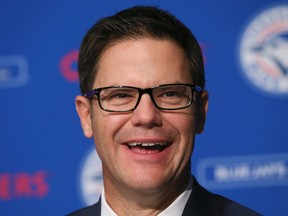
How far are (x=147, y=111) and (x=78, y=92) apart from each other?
144 cm

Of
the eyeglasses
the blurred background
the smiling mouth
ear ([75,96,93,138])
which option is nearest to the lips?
the smiling mouth

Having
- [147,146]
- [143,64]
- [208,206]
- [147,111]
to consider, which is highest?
[143,64]

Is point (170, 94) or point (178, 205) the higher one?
point (170, 94)

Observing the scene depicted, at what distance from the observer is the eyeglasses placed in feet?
4.70

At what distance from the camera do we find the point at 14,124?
9.41 ft

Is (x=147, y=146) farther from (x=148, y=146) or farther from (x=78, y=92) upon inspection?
(x=78, y=92)

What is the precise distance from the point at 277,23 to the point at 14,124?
4.78ft

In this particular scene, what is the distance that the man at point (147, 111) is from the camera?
1436 mm

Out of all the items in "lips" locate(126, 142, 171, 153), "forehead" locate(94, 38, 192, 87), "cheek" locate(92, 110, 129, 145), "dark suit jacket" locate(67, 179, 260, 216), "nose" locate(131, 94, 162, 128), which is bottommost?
"dark suit jacket" locate(67, 179, 260, 216)

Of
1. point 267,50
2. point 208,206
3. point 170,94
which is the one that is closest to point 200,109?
point 170,94

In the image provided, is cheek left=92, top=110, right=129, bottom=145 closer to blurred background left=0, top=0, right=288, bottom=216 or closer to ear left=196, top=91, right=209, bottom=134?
ear left=196, top=91, right=209, bottom=134

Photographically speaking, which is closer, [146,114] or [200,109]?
[146,114]

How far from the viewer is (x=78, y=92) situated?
2785 mm

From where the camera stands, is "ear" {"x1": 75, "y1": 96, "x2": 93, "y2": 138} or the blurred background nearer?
"ear" {"x1": 75, "y1": 96, "x2": 93, "y2": 138}
